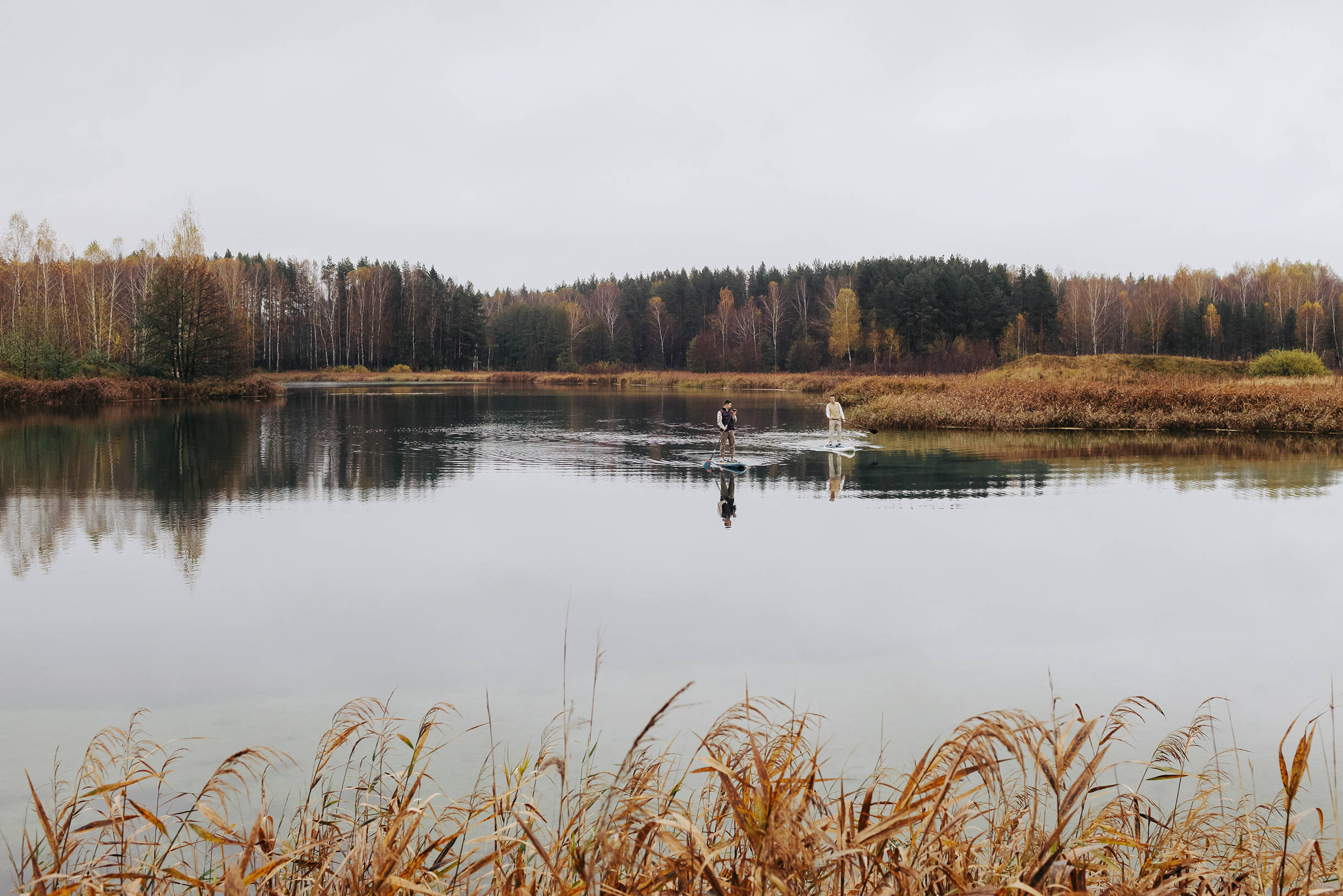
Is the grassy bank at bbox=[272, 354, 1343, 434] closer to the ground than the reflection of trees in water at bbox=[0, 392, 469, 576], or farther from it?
farther from it

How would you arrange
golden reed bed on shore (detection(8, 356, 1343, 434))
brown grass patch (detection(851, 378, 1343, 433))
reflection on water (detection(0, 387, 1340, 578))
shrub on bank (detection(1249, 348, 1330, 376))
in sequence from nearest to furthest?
reflection on water (detection(0, 387, 1340, 578)) < brown grass patch (detection(851, 378, 1343, 433)) < golden reed bed on shore (detection(8, 356, 1343, 434)) < shrub on bank (detection(1249, 348, 1330, 376))

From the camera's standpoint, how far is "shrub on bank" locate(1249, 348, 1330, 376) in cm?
4647

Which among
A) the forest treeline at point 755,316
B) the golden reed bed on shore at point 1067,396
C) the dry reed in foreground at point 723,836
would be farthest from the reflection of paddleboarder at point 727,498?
the forest treeline at point 755,316

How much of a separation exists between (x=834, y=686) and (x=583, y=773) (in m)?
2.51

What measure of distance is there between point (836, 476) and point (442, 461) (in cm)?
974

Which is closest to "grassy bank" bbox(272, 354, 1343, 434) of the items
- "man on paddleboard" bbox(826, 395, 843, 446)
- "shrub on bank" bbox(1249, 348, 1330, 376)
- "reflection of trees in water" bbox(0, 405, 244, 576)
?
"man on paddleboard" bbox(826, 395, 843, 446)

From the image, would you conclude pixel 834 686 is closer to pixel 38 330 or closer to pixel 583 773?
pixel 583 773

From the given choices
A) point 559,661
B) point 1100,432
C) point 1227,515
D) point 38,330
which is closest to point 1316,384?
point 1100,432

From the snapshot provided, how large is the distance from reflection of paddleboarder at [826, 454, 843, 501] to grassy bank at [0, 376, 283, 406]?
35.7 meters

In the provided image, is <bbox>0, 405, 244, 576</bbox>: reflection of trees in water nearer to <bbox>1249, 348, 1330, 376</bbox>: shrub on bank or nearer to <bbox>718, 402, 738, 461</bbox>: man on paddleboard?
<bbox>718, 402, 738, 461</bbox>: man on paddleboard

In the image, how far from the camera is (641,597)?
9.85 metres

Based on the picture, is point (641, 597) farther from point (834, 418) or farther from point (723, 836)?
point (834, 418)

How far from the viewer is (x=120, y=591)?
9.66m

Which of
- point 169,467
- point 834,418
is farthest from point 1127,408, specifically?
point 169,467
